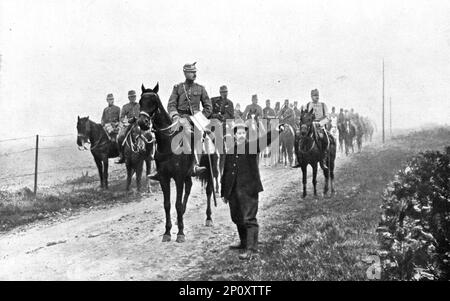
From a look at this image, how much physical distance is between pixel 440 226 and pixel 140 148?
948cm

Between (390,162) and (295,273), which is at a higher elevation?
(390,162)

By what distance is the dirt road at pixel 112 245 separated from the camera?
20.4 feet

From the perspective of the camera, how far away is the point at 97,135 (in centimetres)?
1447

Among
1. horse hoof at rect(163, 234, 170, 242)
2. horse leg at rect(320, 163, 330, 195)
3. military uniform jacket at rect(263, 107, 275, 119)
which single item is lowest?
horse hoof at rect(163, 234, 170, 242)

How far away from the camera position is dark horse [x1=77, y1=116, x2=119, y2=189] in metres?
14.0

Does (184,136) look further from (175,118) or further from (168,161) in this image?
(168,161)

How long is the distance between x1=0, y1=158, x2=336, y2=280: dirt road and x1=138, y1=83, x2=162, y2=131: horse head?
2.13 metres

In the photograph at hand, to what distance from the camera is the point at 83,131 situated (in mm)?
13867

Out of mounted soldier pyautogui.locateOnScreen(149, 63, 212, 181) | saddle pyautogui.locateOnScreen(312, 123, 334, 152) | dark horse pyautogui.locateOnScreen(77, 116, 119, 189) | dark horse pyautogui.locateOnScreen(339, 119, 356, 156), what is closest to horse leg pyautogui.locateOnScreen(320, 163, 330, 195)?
saddle pyautogui.locateOnScreen(312, 123, 334, 152)

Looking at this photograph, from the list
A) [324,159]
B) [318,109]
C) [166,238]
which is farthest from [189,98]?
[324,159]

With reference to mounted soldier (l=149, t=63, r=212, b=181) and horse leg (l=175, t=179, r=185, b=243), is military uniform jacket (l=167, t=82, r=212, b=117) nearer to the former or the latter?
mounted soldier (l=149, t=63, r=212, b=181)
